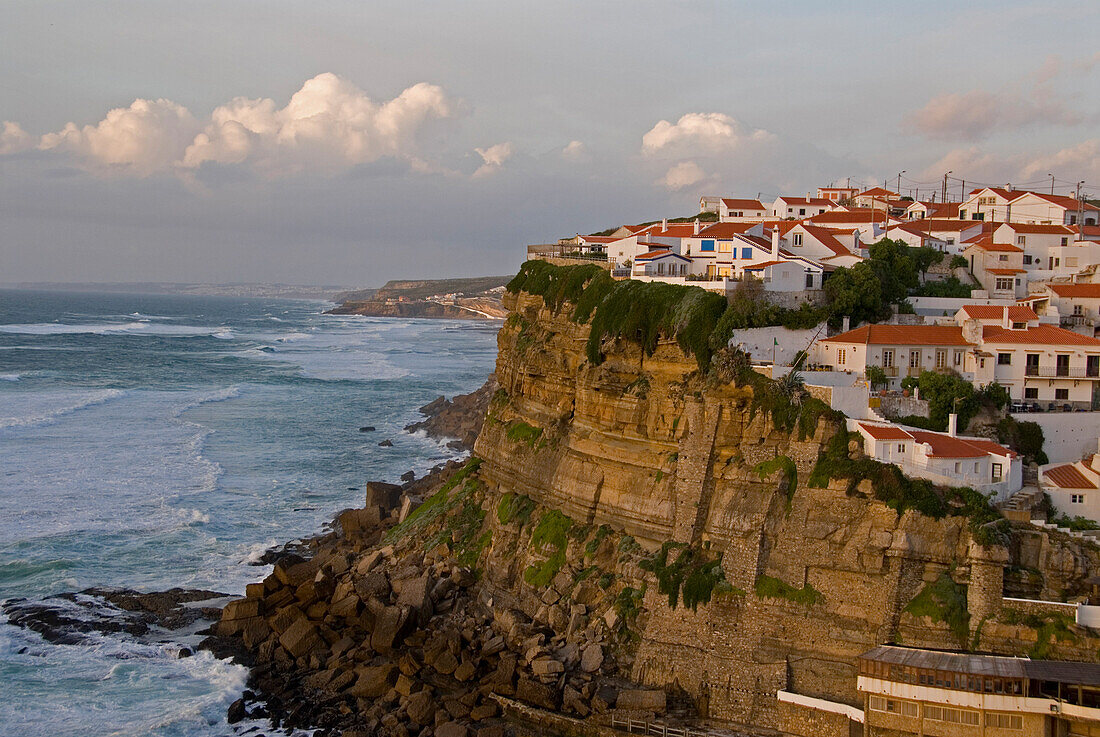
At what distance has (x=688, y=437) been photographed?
2786cm

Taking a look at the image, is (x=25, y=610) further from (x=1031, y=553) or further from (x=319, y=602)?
(x=1031, y=553)

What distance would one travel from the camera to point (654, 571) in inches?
1060

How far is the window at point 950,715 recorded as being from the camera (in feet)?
66.0

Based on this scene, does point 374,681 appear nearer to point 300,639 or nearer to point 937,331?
point 300,639

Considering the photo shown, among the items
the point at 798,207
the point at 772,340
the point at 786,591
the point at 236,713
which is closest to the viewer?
the point at 786,591

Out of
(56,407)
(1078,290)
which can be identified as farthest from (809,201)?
(56,407)

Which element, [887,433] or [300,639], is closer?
[887,433]

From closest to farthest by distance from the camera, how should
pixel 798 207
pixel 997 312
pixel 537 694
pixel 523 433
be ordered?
pixel 537 694 < pixel 997 312 < pixel 523 433 < pixel 798 207

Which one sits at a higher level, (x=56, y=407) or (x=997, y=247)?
(x=997, y=247)

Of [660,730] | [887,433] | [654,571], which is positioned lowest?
[660,730]

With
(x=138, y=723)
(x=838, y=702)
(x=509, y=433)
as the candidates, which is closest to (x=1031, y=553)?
(x=838, y=702)

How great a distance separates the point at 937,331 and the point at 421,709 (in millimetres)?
18152

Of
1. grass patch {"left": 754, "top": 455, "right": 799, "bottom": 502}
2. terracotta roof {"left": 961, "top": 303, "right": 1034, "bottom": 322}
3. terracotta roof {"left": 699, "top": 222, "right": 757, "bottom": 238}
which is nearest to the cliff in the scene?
grass patch {"left": 754, "top": 455, "right": 799, "bottom": 502}

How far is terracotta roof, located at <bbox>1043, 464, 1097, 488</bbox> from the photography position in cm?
2420
